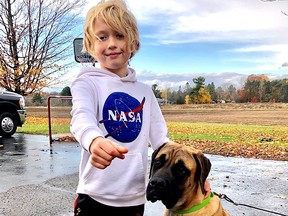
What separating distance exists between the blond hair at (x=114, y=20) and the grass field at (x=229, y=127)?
26.1ft

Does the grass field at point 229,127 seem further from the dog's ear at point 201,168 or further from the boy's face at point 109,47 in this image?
the boy's face at point 109,47

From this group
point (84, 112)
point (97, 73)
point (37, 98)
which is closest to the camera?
point (84, 112)

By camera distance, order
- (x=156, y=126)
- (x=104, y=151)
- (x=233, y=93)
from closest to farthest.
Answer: (x=104, y=151), (x=156, y=126), (x=233, y=93)

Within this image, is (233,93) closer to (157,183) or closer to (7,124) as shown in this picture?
(7,124)

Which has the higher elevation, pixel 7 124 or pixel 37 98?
pixel 37 98

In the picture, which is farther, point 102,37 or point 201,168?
point 201,168

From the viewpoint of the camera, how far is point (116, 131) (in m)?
2.31

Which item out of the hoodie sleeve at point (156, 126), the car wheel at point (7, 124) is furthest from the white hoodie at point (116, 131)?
the car wheel at point (7, 124)

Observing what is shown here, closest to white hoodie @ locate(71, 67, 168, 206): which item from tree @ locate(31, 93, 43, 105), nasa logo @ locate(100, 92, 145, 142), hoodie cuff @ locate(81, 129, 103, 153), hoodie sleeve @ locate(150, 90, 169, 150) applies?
nasa logo @ locate(100, 92, 145, 142)

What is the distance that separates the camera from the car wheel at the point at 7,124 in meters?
14.5

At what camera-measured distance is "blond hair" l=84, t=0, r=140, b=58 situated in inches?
88.9

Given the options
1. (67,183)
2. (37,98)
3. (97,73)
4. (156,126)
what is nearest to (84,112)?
(97,73)

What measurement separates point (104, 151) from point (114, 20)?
0.90 meters

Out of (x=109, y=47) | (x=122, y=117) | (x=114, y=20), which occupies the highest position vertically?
(x=114, y=20)
